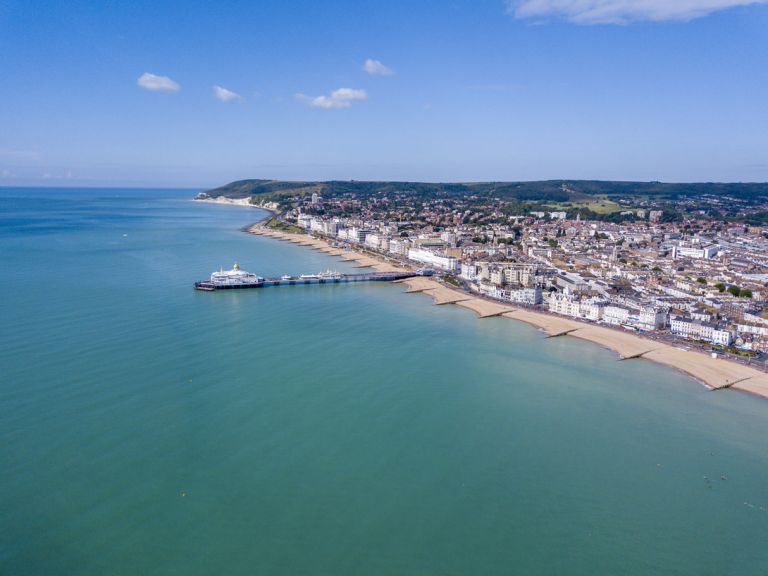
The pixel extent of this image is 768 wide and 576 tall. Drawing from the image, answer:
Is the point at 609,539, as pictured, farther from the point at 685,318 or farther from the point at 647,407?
the point at 685,318

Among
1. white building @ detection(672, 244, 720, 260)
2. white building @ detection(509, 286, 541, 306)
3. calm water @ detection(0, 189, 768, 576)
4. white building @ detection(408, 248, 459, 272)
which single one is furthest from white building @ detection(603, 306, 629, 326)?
white building @ detection(672, 244, 720, 260)

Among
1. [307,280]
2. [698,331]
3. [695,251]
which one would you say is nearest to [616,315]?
[698,331]

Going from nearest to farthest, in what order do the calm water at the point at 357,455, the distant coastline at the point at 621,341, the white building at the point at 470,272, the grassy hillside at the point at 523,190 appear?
1. the calm water at the point at 357,455
2. the distant coastline at the point at 621,341
3. the white building at the point at 470,272
4. the grassy hillside at the point at 523,190

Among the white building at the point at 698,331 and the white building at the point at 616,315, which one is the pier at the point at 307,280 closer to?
the white building at the point at 616,315

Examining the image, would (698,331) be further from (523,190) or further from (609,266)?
(523,190)

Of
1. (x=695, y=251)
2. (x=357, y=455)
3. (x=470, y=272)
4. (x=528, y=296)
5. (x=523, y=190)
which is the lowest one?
(x=695, y=251)

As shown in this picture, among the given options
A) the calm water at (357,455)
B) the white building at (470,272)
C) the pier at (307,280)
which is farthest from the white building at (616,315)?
the pier at (307,280)

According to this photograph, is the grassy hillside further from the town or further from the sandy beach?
the sandy beach
